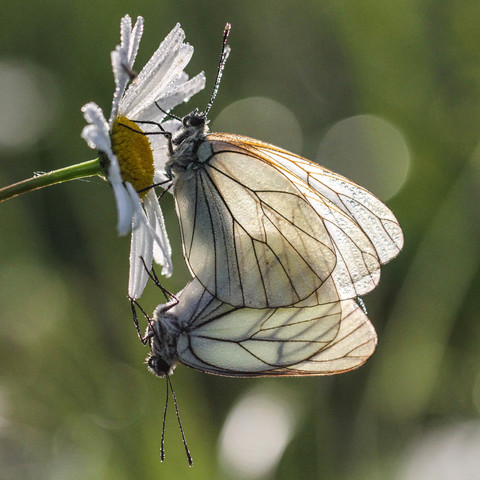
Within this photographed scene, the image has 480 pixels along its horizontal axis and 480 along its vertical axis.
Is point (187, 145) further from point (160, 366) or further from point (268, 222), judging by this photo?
point (160, 366)

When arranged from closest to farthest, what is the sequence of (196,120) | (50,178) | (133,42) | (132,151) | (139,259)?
(50,178)
(133,42)
(132,151)
(139,259)
(196,120)

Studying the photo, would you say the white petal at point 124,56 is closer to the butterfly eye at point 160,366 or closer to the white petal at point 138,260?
the white petal at point 138,260

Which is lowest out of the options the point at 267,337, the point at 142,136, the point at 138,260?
the point at 267,337

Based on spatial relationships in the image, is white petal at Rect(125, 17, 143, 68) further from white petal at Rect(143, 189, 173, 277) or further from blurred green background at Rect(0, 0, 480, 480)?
blurred green background at Rect(0, 0, 480, 480)

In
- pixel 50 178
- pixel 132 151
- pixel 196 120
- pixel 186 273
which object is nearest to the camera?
pixel 50 178

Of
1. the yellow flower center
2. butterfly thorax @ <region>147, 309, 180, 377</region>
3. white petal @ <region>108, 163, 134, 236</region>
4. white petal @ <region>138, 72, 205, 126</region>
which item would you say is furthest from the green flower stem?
butterfly thorax @ <region>147, 309, 180, 377</region>

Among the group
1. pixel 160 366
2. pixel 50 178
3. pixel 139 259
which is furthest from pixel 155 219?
pixel 50 178
